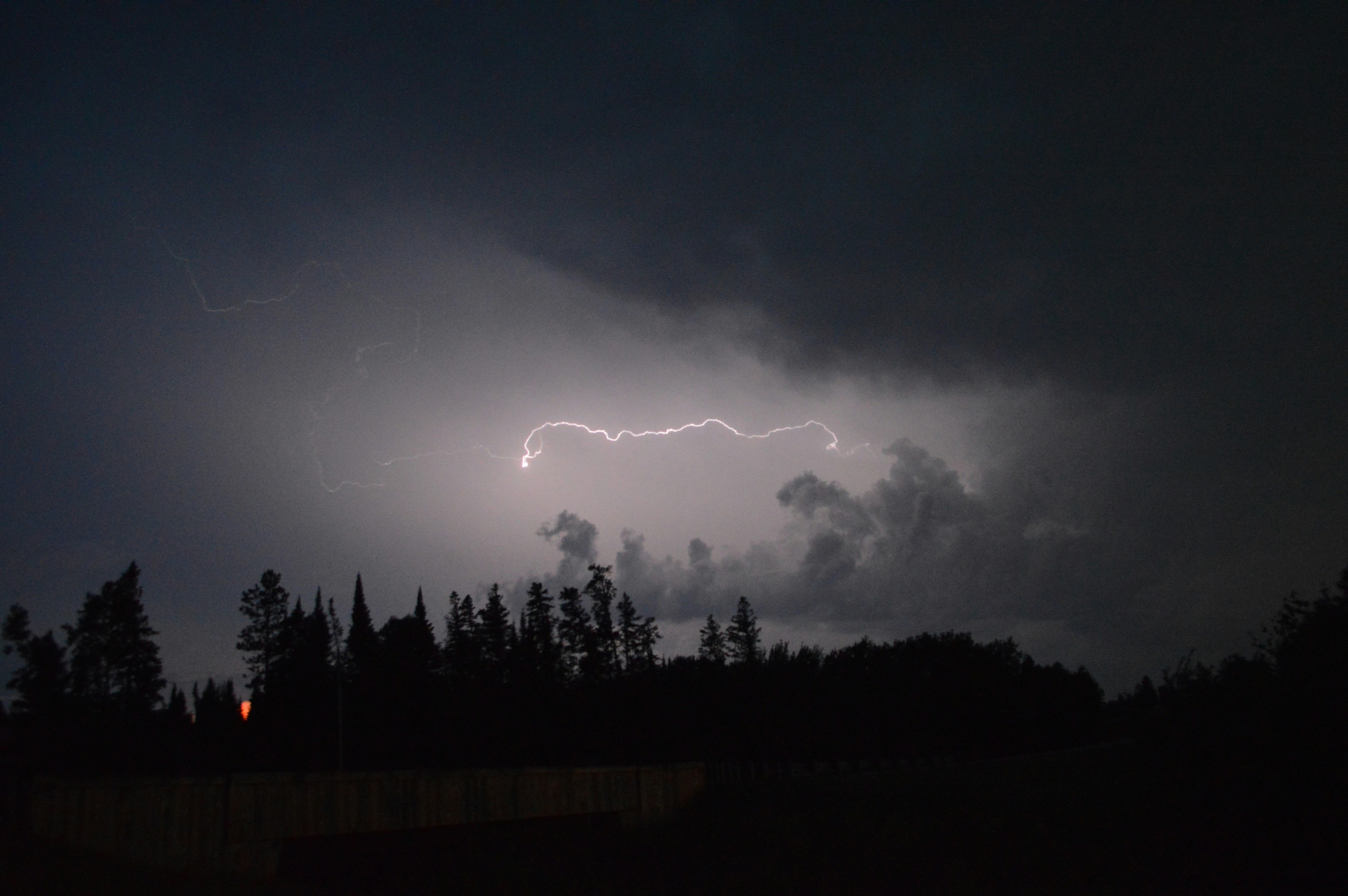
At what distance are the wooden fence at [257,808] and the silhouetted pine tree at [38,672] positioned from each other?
57342mm

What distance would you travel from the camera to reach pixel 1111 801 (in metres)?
25.3

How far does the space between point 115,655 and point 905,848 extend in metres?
62.6

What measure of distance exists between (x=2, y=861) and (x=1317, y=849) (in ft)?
80.5

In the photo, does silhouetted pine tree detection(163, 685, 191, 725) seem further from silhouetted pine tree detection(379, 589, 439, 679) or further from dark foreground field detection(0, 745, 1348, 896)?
dark foreground field detection(0, 745, 1348, 896)

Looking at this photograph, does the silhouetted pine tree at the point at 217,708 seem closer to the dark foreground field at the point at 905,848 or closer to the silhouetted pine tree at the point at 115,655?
the silhouetted pine tree at the point at 115,655

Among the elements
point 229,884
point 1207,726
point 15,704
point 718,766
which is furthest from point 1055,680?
point 229,884

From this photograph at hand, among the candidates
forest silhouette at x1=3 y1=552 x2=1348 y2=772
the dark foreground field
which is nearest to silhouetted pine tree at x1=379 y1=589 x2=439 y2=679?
forest silhouette at x1=3 y1=552 x2=1348 y2=772

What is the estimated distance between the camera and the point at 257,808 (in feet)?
39.4

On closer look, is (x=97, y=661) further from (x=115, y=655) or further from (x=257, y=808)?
(x=257, y=808)

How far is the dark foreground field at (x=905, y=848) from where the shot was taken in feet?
50.9

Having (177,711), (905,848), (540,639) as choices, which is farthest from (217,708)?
(905,848)

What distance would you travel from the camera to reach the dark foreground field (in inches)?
611

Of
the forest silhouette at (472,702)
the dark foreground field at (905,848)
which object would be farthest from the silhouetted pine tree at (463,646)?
the dark foreground field at (905,848)

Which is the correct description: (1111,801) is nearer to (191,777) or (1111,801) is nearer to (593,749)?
(191,777)
